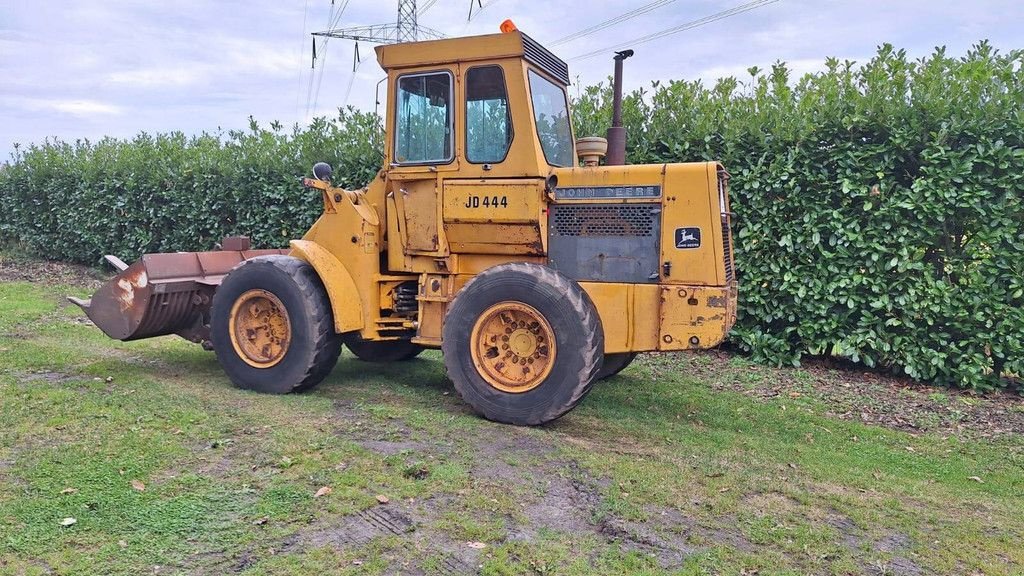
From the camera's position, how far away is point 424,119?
19.1 feet

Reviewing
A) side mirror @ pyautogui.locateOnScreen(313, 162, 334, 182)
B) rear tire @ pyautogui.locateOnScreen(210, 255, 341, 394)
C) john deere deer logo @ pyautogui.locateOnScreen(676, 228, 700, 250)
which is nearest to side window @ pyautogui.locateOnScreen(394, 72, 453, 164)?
side mirror @ pyautogui.locateOnScreen(313, 162, 334, 182)

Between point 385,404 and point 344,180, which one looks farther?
point 344,180

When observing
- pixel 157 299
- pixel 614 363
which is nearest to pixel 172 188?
pixel 157 299

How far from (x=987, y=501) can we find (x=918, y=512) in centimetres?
57

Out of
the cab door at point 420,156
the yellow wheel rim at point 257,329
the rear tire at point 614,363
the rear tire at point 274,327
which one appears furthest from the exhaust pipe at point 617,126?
the yellow wheel rim at point 257,329

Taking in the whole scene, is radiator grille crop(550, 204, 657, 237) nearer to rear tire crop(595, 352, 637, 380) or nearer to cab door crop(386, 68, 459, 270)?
cab door crop(386, 68, 459, 270)

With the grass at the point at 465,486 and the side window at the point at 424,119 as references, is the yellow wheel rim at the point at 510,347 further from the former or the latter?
the side window at the point at 424,119

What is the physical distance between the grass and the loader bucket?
468 millimetres

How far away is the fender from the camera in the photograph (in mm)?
5824

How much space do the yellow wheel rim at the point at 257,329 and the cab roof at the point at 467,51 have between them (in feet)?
7.10

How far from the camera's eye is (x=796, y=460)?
4.92 m

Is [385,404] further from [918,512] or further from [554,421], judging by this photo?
[918,512]

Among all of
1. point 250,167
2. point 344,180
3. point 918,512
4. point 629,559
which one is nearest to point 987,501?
point 918,512

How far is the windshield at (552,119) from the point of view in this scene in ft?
18.4
